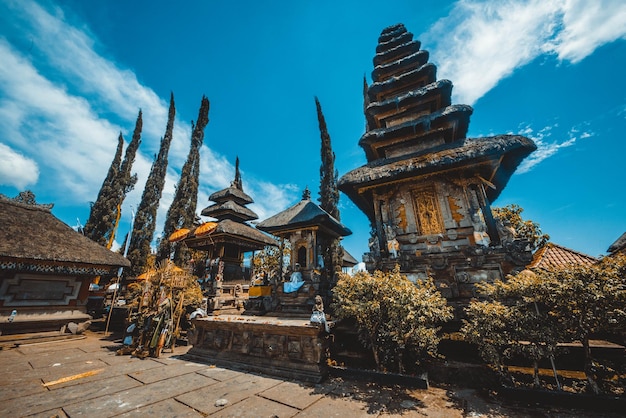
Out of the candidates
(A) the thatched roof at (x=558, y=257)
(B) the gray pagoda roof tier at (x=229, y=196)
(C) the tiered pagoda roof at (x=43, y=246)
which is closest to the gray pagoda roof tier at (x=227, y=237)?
(B) the gray pagoda roof tier at (x=229, y=196)

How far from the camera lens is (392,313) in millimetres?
4883

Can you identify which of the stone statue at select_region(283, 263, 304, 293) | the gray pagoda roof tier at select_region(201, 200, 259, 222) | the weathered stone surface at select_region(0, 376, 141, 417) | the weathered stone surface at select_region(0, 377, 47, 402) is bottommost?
the weathered stone surface at select_region(0, 376, 141, 417)

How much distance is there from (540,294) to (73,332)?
1573 cm

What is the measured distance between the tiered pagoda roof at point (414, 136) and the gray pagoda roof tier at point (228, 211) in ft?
35.3

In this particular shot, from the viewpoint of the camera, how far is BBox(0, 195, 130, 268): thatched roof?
904 centimetres

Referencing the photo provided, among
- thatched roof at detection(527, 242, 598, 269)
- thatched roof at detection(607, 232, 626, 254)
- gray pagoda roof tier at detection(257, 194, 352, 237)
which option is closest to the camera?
gray pagoda roof tier at detection(257, 194, 352, 237)

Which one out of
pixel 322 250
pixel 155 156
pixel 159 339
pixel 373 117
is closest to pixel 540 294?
pixel 322 250

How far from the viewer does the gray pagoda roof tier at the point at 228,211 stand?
18.4 m

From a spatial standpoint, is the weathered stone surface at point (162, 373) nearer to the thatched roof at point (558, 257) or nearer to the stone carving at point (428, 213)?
the stone carving at point (428, 213)

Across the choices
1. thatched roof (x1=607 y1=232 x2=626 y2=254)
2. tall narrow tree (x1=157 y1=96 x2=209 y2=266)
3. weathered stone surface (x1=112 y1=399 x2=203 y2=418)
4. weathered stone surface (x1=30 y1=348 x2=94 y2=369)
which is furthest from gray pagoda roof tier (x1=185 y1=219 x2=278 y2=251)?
thatched roof (x1=607 y1=232 x2=626 y2=254)

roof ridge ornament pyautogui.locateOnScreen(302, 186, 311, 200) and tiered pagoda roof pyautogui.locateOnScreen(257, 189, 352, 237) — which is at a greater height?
roof ridge ornament pyautogui.locateOnScreen(302, 186, 311, 200)

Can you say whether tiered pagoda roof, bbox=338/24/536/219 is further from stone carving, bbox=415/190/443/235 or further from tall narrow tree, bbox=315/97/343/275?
tall narrow tree, bbox=315/97/343/275

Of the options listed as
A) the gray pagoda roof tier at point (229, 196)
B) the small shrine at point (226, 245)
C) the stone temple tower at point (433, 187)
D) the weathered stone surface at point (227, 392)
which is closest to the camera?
the weathered stone surface at point (227, 392)

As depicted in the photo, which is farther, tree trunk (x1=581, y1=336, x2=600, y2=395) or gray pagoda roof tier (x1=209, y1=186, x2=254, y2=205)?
gray pagoda roof tier (x1=209, y1=186, x2=254, y2=205)
